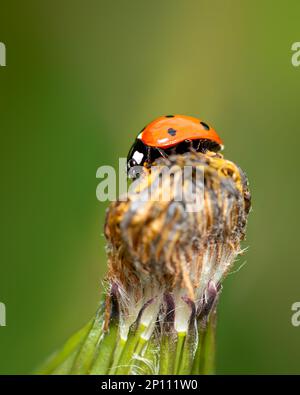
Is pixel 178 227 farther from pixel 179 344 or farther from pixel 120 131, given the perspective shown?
pixel 120 131

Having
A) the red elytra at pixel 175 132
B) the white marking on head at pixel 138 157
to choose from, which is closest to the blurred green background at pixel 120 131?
the white marking on head at pixel 138 157

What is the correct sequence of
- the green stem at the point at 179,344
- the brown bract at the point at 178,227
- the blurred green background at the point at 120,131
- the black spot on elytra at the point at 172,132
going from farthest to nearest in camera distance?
the blurred green background at the point at 120,131 < the black spot on elytra at the point at 172,132 < the green stem at the point at 179,344 < the brown bract at the point at 178,227

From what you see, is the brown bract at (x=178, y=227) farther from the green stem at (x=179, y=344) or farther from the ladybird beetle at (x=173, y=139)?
the ladybird beetle at (x=173, y=139)

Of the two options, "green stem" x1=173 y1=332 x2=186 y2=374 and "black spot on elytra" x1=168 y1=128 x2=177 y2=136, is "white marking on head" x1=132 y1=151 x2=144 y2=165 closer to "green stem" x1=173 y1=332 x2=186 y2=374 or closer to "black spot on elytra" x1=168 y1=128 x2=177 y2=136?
"black spot on elytra" x1=168 y1=128 x2=177 y2=136

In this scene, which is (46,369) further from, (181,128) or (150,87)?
(150,87)

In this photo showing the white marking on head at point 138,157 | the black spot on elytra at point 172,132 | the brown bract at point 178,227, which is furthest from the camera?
the white marking on head at point 138,157
